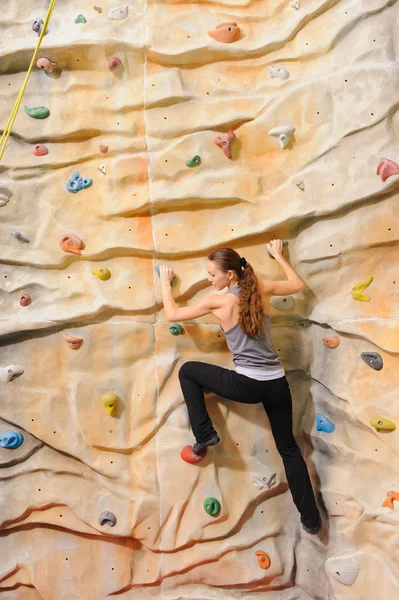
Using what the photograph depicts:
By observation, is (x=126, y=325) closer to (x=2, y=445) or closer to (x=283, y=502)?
(x=2, y=445)

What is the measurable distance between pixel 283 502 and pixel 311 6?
8.44 ft

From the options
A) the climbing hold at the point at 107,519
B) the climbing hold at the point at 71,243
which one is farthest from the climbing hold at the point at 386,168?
the climbing hold at the point at 107,519

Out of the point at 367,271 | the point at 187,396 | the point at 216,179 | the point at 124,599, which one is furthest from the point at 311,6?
the point at 124,599

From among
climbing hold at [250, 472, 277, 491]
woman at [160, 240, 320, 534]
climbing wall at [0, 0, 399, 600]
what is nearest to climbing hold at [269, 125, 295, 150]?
climbing wall at [0, 0, 399, 600]

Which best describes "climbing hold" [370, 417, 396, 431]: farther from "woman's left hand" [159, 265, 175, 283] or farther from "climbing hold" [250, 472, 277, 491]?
"woman's left hand" [159, 265, 175, 283]

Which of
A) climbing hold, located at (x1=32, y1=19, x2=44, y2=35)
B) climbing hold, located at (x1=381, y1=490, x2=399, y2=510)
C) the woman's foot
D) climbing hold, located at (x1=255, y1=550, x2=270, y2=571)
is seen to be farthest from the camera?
climbing hold, located at (x1=32, y1=19, x2=44, y2=35)

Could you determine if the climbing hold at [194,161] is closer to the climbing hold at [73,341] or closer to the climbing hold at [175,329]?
the climbing hold at [175,329]

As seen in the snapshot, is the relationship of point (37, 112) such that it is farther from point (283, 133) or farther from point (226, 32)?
point (283, 133)

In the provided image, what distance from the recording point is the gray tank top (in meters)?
2.19

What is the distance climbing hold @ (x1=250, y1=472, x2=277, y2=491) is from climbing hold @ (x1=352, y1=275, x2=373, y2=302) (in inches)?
38.9

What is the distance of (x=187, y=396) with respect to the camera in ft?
7.51

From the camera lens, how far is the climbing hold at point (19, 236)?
245 cm

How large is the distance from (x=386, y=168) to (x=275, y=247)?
618mm

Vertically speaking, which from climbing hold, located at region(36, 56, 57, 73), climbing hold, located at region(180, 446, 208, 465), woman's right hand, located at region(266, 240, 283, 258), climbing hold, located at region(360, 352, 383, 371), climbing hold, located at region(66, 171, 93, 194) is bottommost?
climbing hold, located at region(180, 446, 208, 465)
